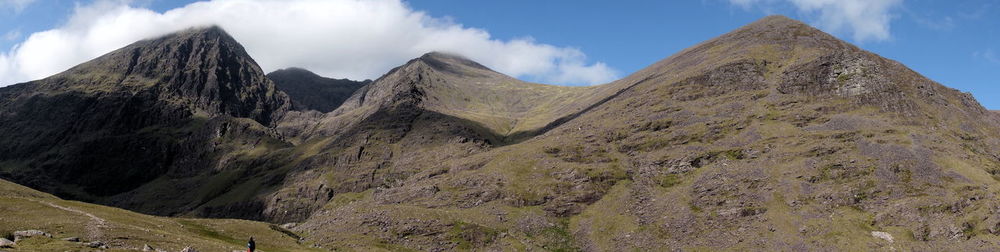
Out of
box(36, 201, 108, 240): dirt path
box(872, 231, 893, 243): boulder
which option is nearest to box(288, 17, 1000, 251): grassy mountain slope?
box(872, 231, 893, 243): boulder

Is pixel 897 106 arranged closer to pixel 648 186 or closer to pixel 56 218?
pixel 648 186

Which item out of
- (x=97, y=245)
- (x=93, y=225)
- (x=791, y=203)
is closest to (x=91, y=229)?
(x=93, y=225)

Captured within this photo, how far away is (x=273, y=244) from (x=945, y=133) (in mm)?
198445

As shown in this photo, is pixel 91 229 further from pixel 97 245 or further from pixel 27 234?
pixel 97 245

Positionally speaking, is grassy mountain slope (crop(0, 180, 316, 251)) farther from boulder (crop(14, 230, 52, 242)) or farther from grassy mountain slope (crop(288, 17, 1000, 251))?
grassy mountain slope (crop(288, 17, 1000, 251))

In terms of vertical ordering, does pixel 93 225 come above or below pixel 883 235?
above

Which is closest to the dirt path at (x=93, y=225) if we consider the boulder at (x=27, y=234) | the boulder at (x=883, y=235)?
the boulder at (x=27, y=234)

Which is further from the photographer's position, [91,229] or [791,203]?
[791,203]

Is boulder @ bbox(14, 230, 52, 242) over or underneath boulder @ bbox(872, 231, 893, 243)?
over

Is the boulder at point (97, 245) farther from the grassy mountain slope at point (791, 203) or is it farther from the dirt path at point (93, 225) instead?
the grassy mountain slope at point (791, 203)

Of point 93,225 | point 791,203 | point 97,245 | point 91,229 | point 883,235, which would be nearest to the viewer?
point 97,245

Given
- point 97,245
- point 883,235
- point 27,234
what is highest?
point 27,234

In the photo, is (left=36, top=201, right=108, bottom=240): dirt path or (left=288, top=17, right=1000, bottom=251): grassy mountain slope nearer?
(left=36, top=201, right=108, bottom=240): dirt path

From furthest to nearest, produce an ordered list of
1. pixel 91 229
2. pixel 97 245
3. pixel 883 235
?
1. pixel 883 235
2. pixel 91 229
3. pixel 97 245
